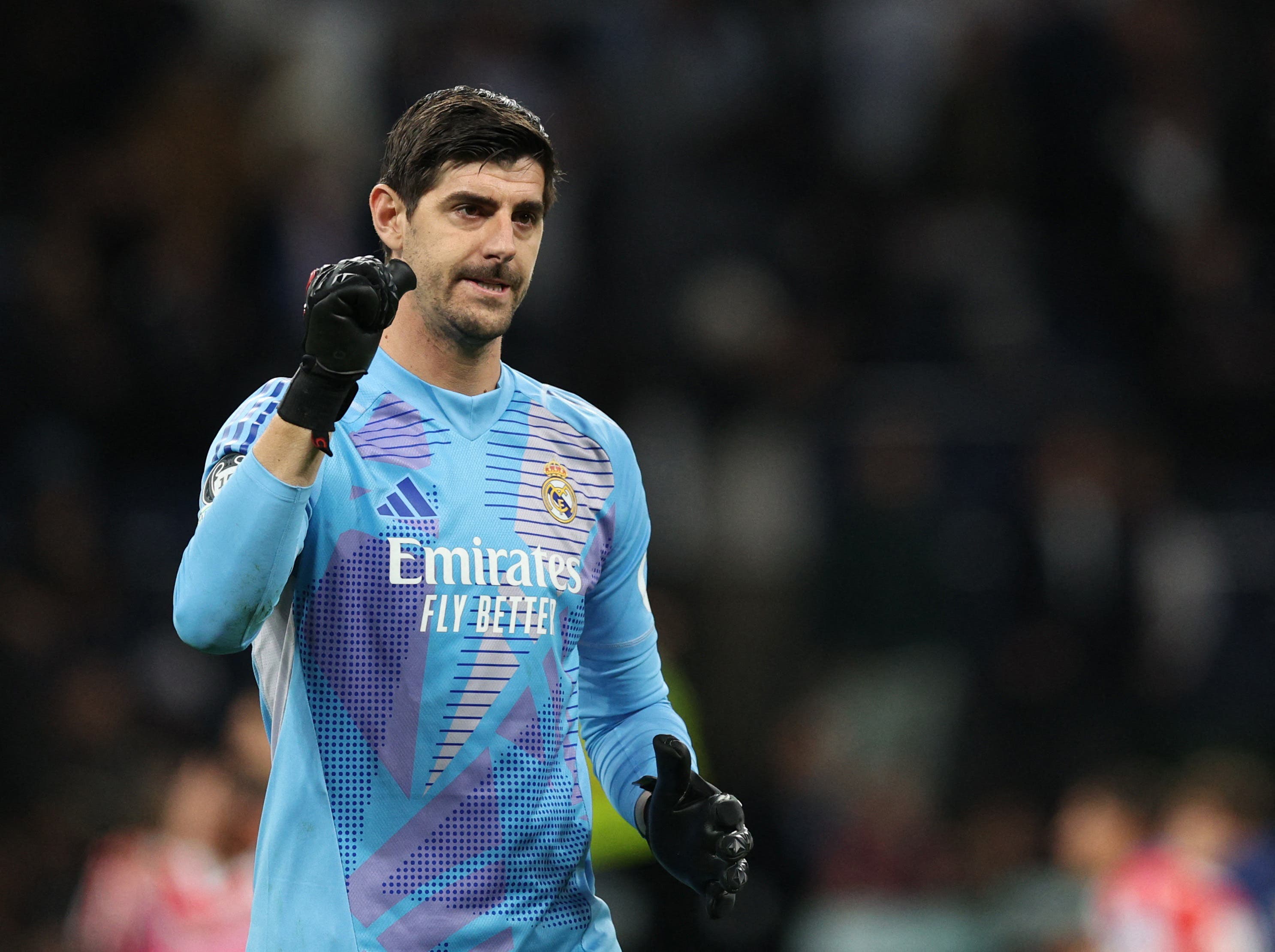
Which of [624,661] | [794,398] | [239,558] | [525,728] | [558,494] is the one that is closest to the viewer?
[239,558]

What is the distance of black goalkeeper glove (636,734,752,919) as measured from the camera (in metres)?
3.36

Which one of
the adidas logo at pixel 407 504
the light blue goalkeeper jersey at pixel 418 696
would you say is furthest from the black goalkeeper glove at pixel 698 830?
the adidas logo at pixel 407 504

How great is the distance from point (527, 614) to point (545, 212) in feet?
2.80

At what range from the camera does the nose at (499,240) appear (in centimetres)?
341

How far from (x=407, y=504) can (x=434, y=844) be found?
0.65m

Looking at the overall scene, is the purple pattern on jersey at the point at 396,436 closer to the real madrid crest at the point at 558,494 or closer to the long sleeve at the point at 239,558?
the real madrid crest at the point at 558,494

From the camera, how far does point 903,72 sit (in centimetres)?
1182

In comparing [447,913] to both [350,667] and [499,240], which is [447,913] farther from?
[499,240]

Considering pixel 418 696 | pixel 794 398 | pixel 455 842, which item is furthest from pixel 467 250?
pixel 794 398

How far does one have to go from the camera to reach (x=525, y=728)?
131 inches

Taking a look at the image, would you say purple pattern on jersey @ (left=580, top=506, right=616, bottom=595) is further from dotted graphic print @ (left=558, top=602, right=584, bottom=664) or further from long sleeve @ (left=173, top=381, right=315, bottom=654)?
long sleeve @ (left=173, top=381, right=315, bottom=654)

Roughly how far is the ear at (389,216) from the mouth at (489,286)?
0.63 feet

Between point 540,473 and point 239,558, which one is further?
point 540,473

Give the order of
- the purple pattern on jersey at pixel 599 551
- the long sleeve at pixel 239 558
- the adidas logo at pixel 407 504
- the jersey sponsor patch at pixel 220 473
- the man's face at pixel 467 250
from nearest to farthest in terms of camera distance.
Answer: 1. the long sleeve at pixel 239 558
2. the jersey sponsor patch at pixel 220 473
3. the adidas logo at pixel 407 504
4. the man's face at pixel 467 250
5. the purple pattern on jersey at pixel 599 551
